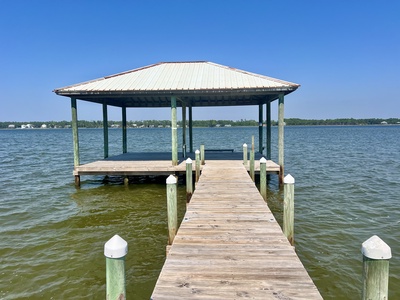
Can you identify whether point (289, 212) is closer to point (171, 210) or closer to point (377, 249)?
point (171, 210)

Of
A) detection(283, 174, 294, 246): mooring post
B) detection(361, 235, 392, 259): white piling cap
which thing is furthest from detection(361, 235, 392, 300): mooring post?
detection(283, 174, 294, 246): mooring post

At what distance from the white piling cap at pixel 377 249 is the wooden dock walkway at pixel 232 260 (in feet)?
2.87

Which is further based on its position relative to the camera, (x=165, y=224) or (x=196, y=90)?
(x=196, y=90)

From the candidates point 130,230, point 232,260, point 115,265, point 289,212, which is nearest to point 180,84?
point 130,230

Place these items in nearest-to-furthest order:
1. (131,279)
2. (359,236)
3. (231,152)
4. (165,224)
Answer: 1. (131,279)
2. (359,236)
3. (165,224)
4. (231,152)

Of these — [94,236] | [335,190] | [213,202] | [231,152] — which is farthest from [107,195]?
[335,190]

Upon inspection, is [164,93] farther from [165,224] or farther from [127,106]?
[127,106]

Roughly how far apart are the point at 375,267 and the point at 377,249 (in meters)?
0.23

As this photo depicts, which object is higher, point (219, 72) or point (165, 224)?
point (219, 72)

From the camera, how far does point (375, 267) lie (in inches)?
110

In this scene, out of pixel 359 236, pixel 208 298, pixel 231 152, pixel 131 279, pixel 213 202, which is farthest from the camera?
pixel 231 152

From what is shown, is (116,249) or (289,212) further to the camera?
(289,212)

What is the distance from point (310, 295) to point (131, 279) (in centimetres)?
399

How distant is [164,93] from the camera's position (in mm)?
13383
